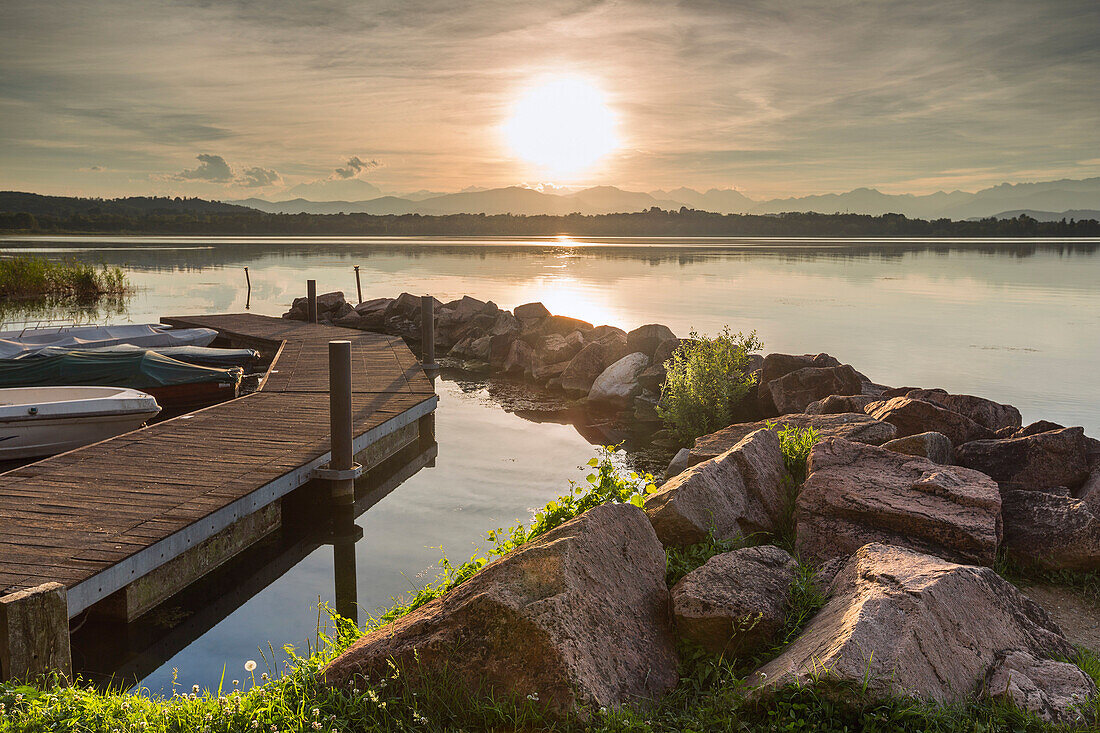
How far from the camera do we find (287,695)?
4652 millimetres

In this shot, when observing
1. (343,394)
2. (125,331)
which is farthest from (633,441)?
(125,331)

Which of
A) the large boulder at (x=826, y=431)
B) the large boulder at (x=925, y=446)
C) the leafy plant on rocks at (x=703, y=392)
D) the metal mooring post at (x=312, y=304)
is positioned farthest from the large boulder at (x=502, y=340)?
the large boulder at (x=925, y=446)

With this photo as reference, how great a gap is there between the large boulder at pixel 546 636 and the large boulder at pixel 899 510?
223 cm

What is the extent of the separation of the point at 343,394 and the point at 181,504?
2.56 m

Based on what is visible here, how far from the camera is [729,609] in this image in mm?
4754

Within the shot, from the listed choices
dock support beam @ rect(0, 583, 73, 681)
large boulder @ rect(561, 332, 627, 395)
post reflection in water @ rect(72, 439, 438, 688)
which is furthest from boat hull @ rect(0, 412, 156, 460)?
large boulder @ rect(561, 332, 627, 395)

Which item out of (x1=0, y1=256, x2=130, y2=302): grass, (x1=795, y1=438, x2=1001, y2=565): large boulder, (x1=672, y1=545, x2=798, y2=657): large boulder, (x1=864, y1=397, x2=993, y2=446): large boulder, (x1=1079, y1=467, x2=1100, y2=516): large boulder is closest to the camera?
(x1=672, y1=545, x2=798, y2=657): large boulder

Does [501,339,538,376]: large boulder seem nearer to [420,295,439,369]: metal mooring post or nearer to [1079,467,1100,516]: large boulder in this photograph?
[420,295,439,369]: metal mooring post

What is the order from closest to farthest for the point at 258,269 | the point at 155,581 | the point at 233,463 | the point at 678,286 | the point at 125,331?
the point at 155,581
the point at 233,463
the point at 125,331
the point at 678,286
the point at 258,269

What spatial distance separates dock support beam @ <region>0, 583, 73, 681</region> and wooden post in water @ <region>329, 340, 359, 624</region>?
400 centimetres

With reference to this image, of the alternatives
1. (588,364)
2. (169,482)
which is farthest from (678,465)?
(588,364)

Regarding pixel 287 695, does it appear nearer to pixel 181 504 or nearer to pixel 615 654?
pixel 615 654

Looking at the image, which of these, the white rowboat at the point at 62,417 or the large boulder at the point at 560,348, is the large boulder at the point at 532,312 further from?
the white rowboat at the point at 62,417

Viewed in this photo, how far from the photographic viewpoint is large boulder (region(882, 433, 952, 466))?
7.77 metres
